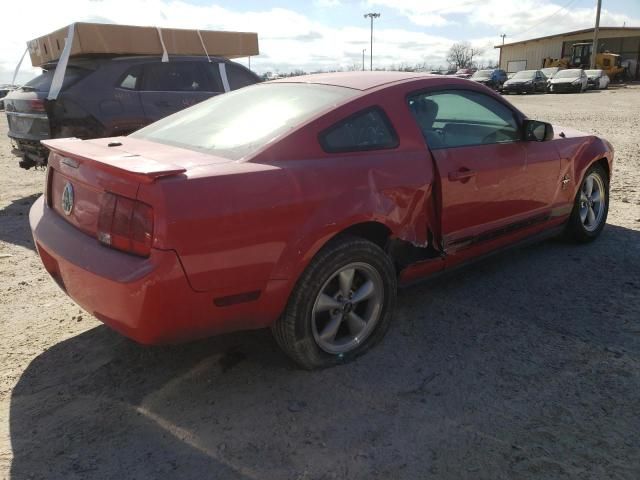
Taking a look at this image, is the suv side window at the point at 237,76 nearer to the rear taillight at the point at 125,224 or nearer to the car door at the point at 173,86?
the car door at the point at 173,86

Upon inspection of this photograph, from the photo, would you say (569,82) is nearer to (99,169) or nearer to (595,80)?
(595,80)

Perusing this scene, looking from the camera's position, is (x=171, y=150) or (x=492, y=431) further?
(x=171, y=150)

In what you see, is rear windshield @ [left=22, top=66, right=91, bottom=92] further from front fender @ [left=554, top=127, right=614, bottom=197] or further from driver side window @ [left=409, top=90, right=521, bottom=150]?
front fender @ [left=554, top=127, right=614, bottom=197]

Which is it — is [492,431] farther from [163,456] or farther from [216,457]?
[163,456]

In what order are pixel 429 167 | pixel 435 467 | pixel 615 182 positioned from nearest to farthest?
pixel 435 467, pixel 429 167, pixel 615 182

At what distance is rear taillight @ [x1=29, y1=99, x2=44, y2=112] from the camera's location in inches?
237

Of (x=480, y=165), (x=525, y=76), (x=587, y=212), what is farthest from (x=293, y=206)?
(x=525, y=76)

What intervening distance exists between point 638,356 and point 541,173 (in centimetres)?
159

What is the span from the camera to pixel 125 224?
7.80ft

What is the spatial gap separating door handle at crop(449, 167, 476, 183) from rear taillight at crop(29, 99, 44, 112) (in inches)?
190

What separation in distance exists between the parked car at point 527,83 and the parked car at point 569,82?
715mm

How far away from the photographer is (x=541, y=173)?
4133 millimetres

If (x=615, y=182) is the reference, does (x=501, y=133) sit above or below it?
above

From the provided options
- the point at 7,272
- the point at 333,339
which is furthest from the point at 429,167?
the point at 7,272
